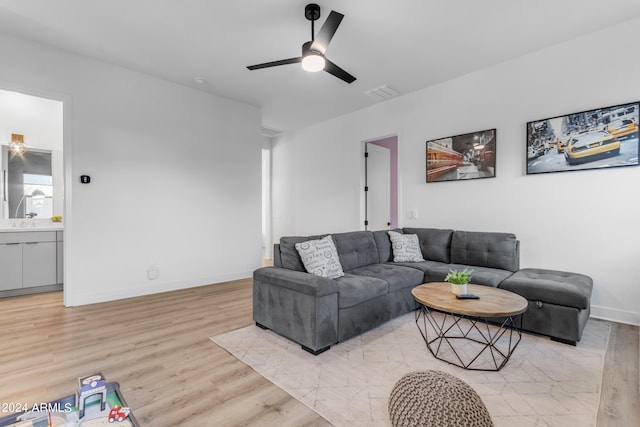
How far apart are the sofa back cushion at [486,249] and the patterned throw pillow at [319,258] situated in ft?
5.48

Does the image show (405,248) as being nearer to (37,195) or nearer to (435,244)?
(435,244)

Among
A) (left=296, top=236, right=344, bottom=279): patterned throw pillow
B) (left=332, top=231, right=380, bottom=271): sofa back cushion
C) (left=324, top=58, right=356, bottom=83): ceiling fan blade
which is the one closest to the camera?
(left=324, top=58, right=356, bottom=83): ceiling fan blade

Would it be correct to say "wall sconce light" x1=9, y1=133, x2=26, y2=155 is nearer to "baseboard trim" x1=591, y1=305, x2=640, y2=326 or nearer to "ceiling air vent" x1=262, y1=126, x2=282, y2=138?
"ceiling air vent" x1=262, y1=126, x2=282, y2=138

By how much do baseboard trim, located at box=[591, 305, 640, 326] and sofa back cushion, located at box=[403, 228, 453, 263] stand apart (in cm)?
145

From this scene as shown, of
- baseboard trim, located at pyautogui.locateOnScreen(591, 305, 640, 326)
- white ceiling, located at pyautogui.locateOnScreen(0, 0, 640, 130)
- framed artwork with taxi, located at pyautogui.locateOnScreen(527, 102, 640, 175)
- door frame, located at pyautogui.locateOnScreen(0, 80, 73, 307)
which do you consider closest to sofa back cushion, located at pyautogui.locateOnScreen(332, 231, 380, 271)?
framed artwork with taxi, located at pyautogui.locateOnScreen(527, 102, 640, 175)

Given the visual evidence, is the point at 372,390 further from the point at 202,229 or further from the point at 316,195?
the point at 316,195

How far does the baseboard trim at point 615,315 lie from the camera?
2865mm

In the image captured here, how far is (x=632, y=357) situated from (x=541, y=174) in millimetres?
1908

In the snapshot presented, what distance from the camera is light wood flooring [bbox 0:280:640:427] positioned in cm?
167

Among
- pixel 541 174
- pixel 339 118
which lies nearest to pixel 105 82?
pixel 339 118

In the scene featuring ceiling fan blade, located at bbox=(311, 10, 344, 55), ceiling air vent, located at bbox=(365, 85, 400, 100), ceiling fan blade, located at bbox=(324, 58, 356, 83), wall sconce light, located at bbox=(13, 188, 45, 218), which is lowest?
wall sconce light, located at bbox=(13, 188, 45, 218)

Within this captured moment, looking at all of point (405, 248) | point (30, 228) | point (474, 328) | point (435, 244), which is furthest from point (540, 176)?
point (30, 228)

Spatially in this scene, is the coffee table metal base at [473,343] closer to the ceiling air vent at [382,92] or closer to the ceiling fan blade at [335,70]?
the ceiling fan blade at [335,70]

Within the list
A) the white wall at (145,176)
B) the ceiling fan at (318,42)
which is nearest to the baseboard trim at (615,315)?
the ceiling fan at (318,42)
